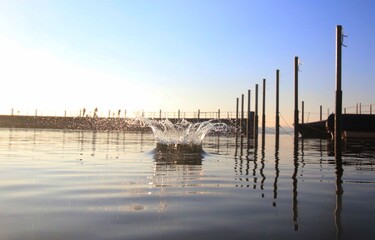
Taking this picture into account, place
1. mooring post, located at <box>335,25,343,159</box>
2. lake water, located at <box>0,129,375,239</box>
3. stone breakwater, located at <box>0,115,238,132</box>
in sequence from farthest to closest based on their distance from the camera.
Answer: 1. stone breakwater, located at <box>0,115,238,132</box>
2. mooring post, located at <box>335,25,343,159</box>
3. lake water, located at <box>0,129,375,239</box>

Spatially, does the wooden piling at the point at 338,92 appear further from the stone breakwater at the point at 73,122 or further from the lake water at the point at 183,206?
the stone breakwater at the point at 73,122

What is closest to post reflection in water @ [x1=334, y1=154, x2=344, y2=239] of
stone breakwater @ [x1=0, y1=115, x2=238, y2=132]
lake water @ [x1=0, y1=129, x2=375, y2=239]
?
lake water @ [x1=0, y1=129, x2=375, y2=239]

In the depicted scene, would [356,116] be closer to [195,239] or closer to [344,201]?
[344,201]

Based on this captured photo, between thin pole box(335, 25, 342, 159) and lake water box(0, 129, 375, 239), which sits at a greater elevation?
thin pole box(335, 25, 342, 159)

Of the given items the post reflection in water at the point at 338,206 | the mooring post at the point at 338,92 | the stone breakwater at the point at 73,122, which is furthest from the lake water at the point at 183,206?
the stone breakwater at the point at 73,122

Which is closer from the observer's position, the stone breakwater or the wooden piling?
the wooden piling

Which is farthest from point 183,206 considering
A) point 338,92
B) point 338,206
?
point 338,92

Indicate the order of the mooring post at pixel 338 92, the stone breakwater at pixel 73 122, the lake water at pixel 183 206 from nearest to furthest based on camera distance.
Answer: the lake water at pixel 183 206
the mooring post at pixel 338 92
the stone breakwater at pixel 73 122

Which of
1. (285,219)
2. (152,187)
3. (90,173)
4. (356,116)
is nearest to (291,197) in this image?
(285,219)

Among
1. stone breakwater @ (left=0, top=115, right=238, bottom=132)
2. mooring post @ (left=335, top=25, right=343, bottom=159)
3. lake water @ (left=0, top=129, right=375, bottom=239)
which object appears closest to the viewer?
lake water @ (left=0, top=129, right=375, bottom=239)

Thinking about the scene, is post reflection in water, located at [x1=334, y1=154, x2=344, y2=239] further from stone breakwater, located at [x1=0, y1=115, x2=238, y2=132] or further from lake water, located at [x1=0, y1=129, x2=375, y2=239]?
stone breakwater, located at [x1=0, y1=115, x2=238, y2=132]

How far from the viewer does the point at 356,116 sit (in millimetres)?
37656

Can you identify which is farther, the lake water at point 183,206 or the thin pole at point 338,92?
the thin pole at point 338,92

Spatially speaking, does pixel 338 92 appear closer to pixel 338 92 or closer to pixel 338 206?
pixel 338 92
